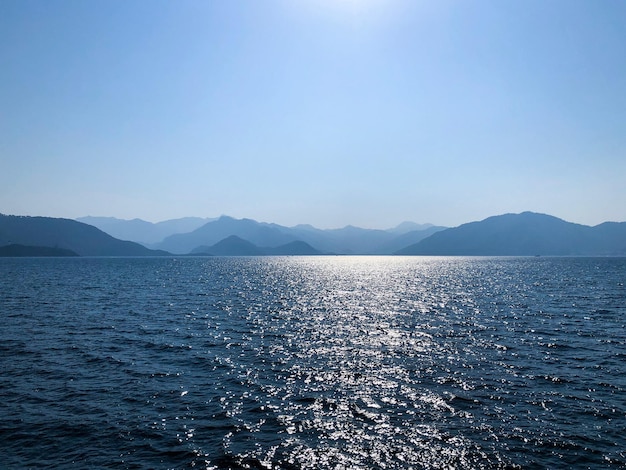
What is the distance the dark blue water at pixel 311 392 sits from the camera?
21.0 metres

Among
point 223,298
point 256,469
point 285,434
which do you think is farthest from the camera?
point 223,298

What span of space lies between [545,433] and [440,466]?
886 cm

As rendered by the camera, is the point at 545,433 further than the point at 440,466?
Yes

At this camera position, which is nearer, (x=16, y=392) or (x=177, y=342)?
(x=16, y=392)

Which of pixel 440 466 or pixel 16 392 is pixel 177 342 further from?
pixel 440 466

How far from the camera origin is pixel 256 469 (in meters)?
19.3

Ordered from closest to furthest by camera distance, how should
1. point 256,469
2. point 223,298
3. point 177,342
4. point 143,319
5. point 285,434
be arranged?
point 256,469, point 285,434, point 177,342, point 143,319, point 223,298

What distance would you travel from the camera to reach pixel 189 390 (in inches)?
1200

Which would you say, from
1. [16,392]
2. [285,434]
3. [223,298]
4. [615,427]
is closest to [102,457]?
[285,434]

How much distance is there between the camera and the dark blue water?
21031mm

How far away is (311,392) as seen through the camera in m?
30.1

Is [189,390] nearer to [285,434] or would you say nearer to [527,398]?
[285,434]

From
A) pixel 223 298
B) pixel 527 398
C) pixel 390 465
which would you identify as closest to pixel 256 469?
pixel 390 465

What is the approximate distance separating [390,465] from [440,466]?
8.74ft
